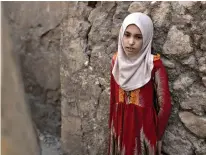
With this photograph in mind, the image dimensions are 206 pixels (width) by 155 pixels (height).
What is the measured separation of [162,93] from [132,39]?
0.38m

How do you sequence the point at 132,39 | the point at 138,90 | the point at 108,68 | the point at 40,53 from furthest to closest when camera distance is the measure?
the point at 40,53
the point at 108,68
the point at 138,90
the point at 132,39

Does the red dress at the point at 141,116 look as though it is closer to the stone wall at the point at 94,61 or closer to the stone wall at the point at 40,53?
the stone wall at the point at 94,61

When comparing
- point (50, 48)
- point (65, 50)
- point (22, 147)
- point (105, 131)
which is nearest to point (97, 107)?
point (105, 131)

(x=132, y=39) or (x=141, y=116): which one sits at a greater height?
(x=132, y=39)

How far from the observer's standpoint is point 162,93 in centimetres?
221

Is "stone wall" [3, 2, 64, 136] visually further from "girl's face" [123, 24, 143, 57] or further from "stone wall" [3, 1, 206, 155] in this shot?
→ "girl's face" [123, 24, 143, 57]

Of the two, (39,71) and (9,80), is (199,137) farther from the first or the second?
(39,71)

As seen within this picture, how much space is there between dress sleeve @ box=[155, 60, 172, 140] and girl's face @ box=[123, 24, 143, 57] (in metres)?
0.16

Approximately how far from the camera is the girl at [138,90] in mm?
2164

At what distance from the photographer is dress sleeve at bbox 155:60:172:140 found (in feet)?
7.20

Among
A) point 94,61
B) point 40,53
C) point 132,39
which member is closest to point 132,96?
point 132,39

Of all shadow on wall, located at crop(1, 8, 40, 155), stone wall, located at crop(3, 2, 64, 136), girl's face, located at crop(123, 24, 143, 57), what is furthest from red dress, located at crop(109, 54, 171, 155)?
stone wall, located at crop(3, 2, 64, 136)

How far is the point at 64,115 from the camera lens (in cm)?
297

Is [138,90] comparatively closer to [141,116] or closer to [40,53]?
[141,116]
